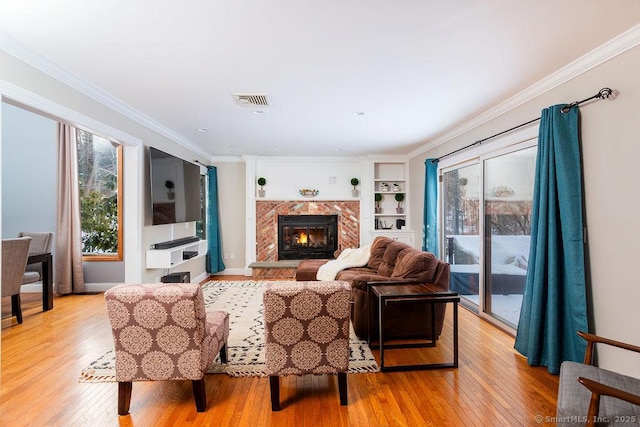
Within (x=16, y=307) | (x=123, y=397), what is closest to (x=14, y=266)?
(x=16, y=307)

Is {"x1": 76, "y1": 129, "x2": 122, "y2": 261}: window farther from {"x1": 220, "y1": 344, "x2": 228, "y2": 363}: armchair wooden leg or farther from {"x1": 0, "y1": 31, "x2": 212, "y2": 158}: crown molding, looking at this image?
{"x1": 220, "y1": 344, "x2": 228, "y2": 363}: armchair wooden leg

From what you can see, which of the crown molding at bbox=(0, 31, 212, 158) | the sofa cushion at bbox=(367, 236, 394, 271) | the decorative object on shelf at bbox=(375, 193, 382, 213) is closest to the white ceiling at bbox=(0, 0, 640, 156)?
the crown molding at bbox=(0, 31, 212, 158)

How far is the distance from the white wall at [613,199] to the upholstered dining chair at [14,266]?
5584mm

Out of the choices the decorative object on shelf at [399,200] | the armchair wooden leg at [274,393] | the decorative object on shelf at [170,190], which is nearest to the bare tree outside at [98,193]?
the decorative object on shelf at [170,190]

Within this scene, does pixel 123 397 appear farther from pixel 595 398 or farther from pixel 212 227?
pixel 212 227

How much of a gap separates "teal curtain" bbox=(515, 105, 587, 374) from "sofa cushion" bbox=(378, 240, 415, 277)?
1508 mm

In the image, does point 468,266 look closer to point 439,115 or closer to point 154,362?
point 439,115

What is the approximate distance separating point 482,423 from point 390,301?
967mm

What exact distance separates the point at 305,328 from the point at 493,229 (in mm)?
2800

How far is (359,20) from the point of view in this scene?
1898 millimetres

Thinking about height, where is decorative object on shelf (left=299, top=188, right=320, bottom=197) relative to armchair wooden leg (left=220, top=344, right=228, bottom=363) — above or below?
above

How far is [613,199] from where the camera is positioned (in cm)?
221

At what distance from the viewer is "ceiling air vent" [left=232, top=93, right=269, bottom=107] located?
3.09 meters

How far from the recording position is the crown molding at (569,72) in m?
2.05
